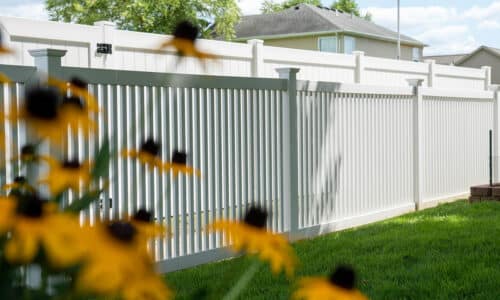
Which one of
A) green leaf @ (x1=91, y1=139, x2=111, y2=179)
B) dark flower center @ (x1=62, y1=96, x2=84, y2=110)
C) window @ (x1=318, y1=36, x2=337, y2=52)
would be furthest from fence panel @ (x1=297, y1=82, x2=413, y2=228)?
window @ (x1=318, y1=36, x2=337, y2=52)

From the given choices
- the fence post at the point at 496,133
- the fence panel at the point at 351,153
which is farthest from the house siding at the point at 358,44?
the fence panel at the point at 351,153

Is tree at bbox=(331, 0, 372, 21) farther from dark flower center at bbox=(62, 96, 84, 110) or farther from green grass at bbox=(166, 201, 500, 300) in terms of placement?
dark flower center at bbox=(62, 96, 84, 110)

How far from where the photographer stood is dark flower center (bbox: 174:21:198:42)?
4.68 feet

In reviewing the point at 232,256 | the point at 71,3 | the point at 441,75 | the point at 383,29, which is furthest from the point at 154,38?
the point at 383,29

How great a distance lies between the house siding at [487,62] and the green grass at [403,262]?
42389 mm

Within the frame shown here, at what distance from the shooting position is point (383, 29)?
4216 centimetres

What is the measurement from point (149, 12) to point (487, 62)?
24.6m

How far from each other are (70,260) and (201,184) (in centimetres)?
512

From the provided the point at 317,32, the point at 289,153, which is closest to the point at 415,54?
the point at 317,32

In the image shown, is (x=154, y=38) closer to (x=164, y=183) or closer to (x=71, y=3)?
Answer: (x=164, y=183)

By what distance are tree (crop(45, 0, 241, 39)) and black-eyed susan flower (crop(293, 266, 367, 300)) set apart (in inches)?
1212

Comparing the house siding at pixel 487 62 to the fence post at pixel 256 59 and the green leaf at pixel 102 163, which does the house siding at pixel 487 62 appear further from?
the green leaf at pixel 102 163

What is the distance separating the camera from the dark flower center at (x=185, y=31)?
1426 millimetres

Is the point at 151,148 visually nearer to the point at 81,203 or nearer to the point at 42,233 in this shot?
the point at 81,203
